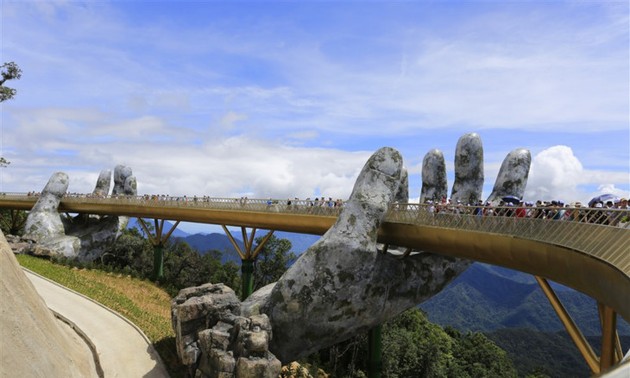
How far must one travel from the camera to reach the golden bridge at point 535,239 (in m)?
11.0

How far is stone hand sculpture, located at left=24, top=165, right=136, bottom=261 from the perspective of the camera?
41250mm

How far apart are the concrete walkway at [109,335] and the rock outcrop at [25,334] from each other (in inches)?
174

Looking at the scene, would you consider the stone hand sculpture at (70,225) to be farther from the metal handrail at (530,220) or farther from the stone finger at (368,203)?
the stone finger at (368,203)

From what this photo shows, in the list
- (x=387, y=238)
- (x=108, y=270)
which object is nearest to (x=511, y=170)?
(x=387, y=238)

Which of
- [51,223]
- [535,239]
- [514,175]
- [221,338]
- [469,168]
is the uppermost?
[469,168]

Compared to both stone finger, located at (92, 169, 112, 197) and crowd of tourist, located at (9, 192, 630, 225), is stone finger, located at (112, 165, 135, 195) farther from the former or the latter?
crowd of tourist, located at (9, 192, 630, 225)

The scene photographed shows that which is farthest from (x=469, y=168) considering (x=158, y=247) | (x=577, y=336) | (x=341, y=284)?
(x=158, y=247)

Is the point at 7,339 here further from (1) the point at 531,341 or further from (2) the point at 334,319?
(1) the point at 531,341

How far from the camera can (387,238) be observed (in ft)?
75.7

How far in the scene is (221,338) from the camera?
19.4 m

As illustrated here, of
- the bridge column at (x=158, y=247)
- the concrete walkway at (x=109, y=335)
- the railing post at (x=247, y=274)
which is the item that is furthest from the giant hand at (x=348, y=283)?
the bridge column at (x=158, y=247)

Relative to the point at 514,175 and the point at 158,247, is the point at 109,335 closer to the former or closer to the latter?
the point at 158,247

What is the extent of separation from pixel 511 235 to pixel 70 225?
44.7 m

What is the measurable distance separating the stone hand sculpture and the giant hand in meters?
26.0
